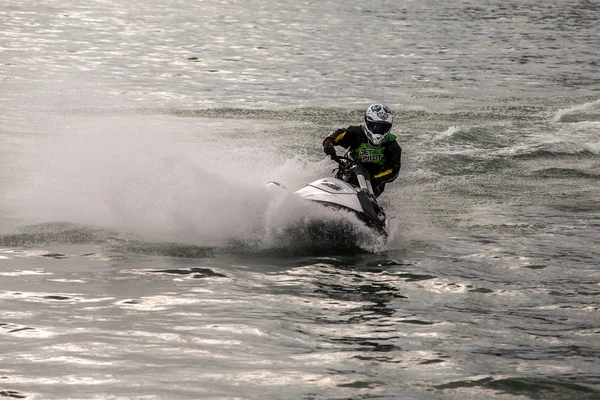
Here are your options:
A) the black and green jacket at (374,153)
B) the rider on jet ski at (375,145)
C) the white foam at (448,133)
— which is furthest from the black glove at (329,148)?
the white foam at (448,133)

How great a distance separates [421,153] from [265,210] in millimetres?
8452

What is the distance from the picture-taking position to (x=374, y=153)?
13977 mm

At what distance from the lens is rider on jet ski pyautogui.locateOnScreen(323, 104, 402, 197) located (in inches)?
539

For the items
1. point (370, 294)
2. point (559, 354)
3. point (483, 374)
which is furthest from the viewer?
point (370, 294)

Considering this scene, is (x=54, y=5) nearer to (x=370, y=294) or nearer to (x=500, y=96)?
(x=500, y=96)

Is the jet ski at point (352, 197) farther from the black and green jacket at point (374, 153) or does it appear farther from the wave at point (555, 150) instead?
the wave at point (555, 150)

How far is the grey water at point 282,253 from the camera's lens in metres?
8.09

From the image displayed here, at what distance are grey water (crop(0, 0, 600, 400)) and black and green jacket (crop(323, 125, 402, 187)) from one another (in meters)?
0.83

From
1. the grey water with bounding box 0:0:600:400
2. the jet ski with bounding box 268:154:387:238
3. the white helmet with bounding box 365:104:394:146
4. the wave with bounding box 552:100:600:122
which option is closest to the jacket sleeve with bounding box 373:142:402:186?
the white helmet with bounding box 365:104:394:146

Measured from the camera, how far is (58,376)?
7.66 metres

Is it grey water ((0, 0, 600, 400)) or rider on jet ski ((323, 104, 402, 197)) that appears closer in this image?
grey water ((0, 0, 600, 400))

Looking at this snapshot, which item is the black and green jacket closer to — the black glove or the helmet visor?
the black glove

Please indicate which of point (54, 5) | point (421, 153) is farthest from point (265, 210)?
point (54, 5)

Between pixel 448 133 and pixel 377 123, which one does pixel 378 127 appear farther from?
pixel 448 133
